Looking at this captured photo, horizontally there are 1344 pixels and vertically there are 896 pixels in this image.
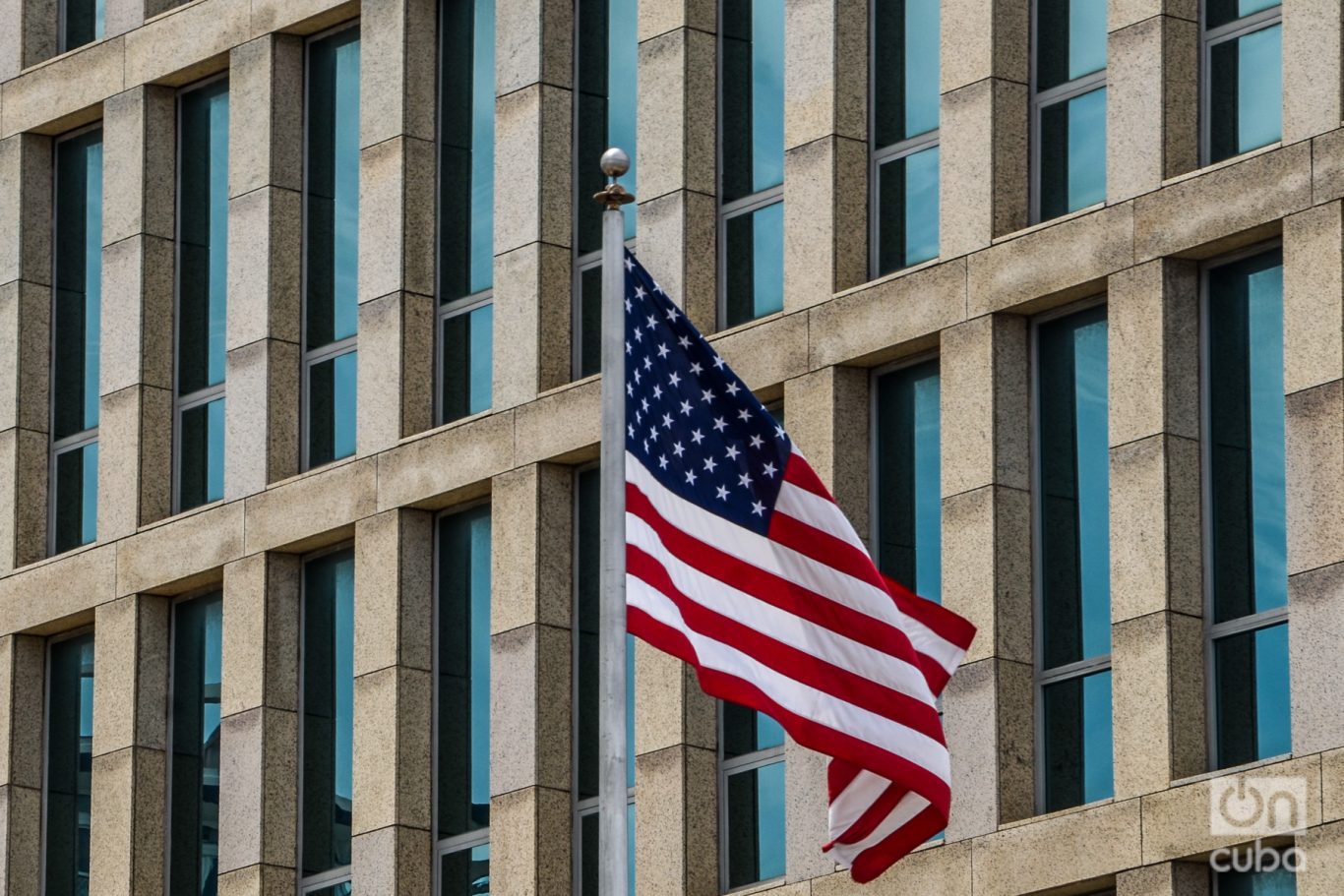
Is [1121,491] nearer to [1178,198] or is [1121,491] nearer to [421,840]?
[1178,198]

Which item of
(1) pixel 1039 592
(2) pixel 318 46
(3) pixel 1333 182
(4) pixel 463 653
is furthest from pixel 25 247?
(3) pixel 1333 182

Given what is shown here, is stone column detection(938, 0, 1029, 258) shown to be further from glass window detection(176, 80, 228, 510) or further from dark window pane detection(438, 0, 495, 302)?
glass window detection(176, 80, 228, 510)

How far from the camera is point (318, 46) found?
129 feet

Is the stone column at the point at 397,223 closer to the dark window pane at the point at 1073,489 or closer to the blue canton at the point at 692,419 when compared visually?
the dark window pane at the point at 1073,489

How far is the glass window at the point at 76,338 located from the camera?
40.7 meters

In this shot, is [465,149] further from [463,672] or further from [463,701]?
[463,701]

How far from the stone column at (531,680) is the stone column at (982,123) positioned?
4.71 meters

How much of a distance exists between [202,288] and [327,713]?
4.89 metres

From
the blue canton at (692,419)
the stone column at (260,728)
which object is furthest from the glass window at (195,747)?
the blue canton at (692,419)

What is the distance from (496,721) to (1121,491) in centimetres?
678

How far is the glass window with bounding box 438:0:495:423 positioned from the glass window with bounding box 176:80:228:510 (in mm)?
2896

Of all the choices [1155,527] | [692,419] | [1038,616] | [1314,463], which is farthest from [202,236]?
[692,419]

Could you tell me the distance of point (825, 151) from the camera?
34.2 meters

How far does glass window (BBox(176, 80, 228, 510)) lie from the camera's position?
130ft
